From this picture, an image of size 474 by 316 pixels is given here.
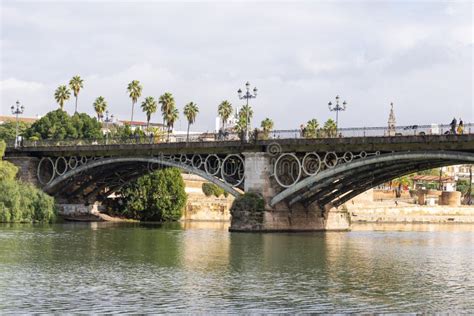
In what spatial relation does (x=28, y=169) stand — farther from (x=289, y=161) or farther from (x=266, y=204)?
(x=289, y=161)

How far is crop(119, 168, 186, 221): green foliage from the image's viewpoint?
109750 millimetres

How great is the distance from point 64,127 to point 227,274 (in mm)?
101547

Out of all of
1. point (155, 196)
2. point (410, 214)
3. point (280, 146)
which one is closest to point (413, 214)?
point (410, 214)

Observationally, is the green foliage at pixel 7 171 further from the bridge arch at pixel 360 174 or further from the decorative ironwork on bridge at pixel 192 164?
the bridge arch at pixel 360 174

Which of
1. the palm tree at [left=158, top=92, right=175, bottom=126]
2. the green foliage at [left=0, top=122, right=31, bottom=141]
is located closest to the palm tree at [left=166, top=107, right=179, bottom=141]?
the palm tree at [left=158, top=92, right=175, bottom=126]

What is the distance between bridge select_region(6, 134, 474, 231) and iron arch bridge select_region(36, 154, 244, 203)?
0.11 meters

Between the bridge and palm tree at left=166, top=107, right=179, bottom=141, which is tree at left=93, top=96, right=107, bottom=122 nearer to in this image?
palm tree at left=166, top=107, right=179, bottom=141

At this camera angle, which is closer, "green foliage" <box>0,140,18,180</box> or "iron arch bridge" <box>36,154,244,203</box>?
"iron arch bridge" <box>36,154,244,203</box>

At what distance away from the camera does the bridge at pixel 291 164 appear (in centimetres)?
7100

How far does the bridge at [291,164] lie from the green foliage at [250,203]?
2.02ft

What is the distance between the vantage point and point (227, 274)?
47188 mm

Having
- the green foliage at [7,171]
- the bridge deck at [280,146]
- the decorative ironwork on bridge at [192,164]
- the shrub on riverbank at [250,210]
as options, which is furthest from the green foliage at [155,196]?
the shrub on riverbank at [250,210]

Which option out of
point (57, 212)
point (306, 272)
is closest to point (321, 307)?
point (306, 272)

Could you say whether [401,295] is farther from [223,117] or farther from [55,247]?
[223,117]
